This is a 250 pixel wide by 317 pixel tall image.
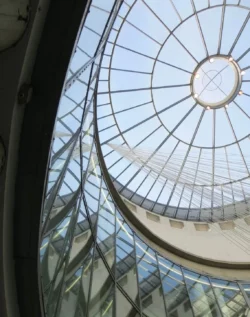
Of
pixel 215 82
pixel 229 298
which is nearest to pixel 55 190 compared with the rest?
pixel 229 298

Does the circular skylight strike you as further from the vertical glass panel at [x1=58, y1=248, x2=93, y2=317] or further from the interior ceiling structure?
the vertical glass panel at [x1=58, y1=248, x2=93, y2=317]

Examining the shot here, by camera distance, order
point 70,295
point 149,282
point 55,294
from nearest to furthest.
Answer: point 55,294 < point 70,295 < point 149,282

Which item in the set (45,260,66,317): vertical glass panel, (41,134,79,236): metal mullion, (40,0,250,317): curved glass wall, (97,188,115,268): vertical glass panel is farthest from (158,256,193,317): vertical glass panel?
(41,134,79,236): metal mullion

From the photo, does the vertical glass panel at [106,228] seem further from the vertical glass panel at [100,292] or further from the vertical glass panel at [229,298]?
the vertical glass panel at [229,298]

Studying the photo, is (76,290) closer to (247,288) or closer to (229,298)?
(229,298)

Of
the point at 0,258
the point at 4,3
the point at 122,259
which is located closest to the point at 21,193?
the point at 0,258

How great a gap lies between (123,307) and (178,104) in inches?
381

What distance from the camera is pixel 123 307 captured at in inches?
449

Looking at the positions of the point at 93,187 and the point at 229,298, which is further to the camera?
the point at 229,298

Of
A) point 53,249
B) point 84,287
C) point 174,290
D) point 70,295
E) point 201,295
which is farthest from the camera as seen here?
point 201,295

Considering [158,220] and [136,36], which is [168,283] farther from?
[136,36]

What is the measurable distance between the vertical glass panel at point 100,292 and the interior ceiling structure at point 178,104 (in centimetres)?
736

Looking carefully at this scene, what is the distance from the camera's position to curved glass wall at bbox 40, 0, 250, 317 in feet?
23.5

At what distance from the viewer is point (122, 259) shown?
1368cm
